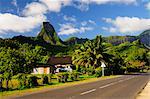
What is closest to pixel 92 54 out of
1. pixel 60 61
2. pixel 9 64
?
pixel 60 61

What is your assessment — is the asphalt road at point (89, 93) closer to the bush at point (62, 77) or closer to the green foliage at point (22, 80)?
the green foliage at point (22, 80)

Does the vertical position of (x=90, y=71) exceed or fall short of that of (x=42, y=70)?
it falls short

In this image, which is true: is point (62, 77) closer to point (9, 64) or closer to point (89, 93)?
point (9, 64)

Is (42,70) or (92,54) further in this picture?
(42,70)

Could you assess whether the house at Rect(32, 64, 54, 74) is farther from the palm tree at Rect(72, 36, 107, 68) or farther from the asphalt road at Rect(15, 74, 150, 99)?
the asphalt road at Rect(15, 74, 150, 99)

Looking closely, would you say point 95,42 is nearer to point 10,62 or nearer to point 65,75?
point 65,75

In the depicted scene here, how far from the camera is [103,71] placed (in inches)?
2339

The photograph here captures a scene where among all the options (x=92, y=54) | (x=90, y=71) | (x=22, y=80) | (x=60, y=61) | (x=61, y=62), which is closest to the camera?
(x=22, y=80)

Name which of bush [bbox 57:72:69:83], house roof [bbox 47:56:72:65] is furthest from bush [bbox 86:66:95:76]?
house roof [bbox 47:56:72:65]

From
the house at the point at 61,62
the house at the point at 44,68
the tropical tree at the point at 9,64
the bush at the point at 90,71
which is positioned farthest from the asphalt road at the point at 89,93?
the house at the point at 61,62

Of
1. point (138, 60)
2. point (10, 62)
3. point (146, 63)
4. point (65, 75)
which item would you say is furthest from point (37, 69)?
point (146, 63)

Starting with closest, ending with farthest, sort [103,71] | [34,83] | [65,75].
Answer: [34,83] → [65,75] → [103,71]

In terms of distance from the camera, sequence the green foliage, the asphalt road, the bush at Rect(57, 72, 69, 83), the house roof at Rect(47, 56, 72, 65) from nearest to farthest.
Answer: the asphalt road < the green foliage < the bush at Rect(57, 72, 69, 83) < the house roof at Rect(47, 56, 72, 65)

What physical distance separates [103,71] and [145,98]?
41355mm
